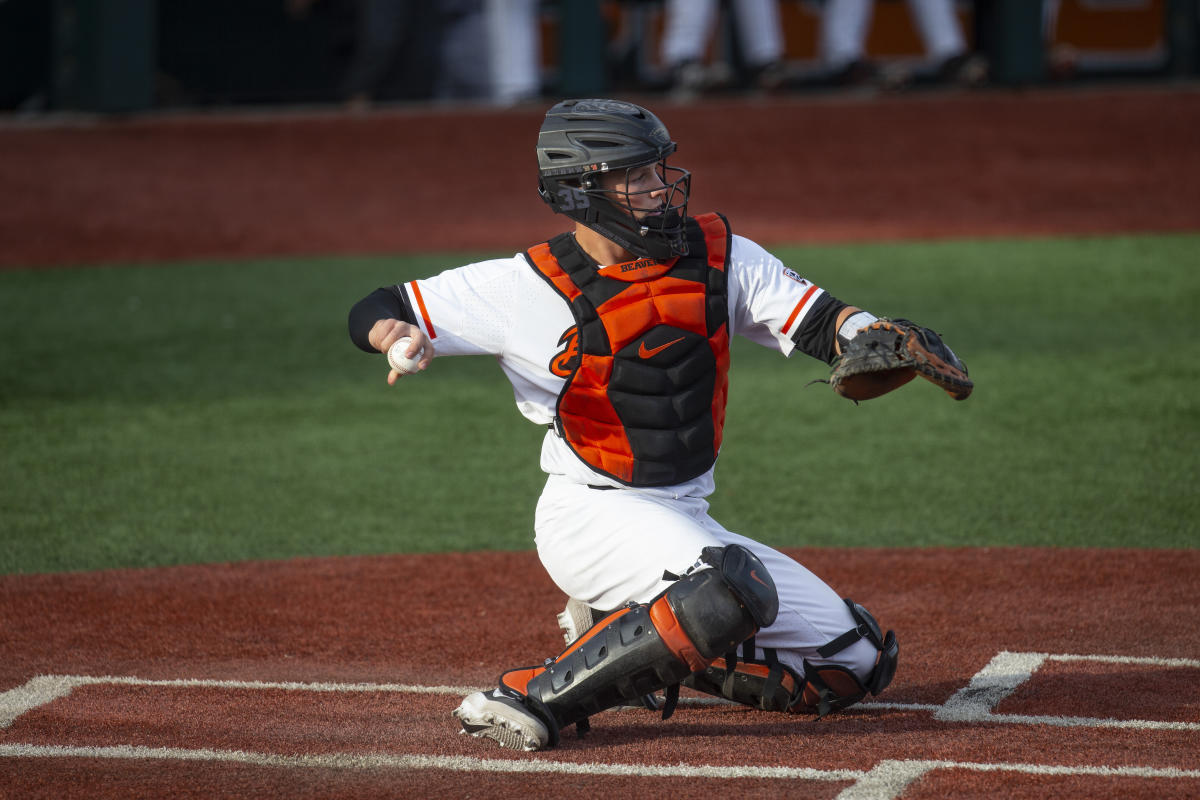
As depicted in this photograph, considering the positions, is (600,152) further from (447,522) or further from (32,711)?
(447,522)

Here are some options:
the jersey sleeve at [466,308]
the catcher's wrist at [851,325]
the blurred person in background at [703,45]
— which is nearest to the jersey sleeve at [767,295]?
the catcher's wrist at [851,325]

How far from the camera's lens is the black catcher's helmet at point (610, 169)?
11.9 feet

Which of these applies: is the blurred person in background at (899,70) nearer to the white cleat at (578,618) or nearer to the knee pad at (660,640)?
the white cleat at (578,618)

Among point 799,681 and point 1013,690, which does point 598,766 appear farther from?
point 1013,690

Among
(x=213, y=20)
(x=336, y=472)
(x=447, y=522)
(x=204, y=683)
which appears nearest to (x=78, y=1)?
(x=213, y=20)

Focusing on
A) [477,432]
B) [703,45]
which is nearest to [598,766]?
[477,432]

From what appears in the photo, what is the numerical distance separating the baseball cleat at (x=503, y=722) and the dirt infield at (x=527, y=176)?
8.29 meters

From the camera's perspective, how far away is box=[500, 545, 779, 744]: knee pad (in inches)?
126

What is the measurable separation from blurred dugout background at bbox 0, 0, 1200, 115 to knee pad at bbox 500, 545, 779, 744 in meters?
9.92

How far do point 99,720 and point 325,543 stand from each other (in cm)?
195

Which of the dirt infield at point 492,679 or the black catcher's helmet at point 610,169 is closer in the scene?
the dirt infield at point 492,679

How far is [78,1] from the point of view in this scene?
40.6 ft

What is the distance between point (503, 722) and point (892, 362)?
1183 millimetres

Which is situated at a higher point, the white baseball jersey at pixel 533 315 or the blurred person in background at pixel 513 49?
the white baseball jersey at pixel 533 315
